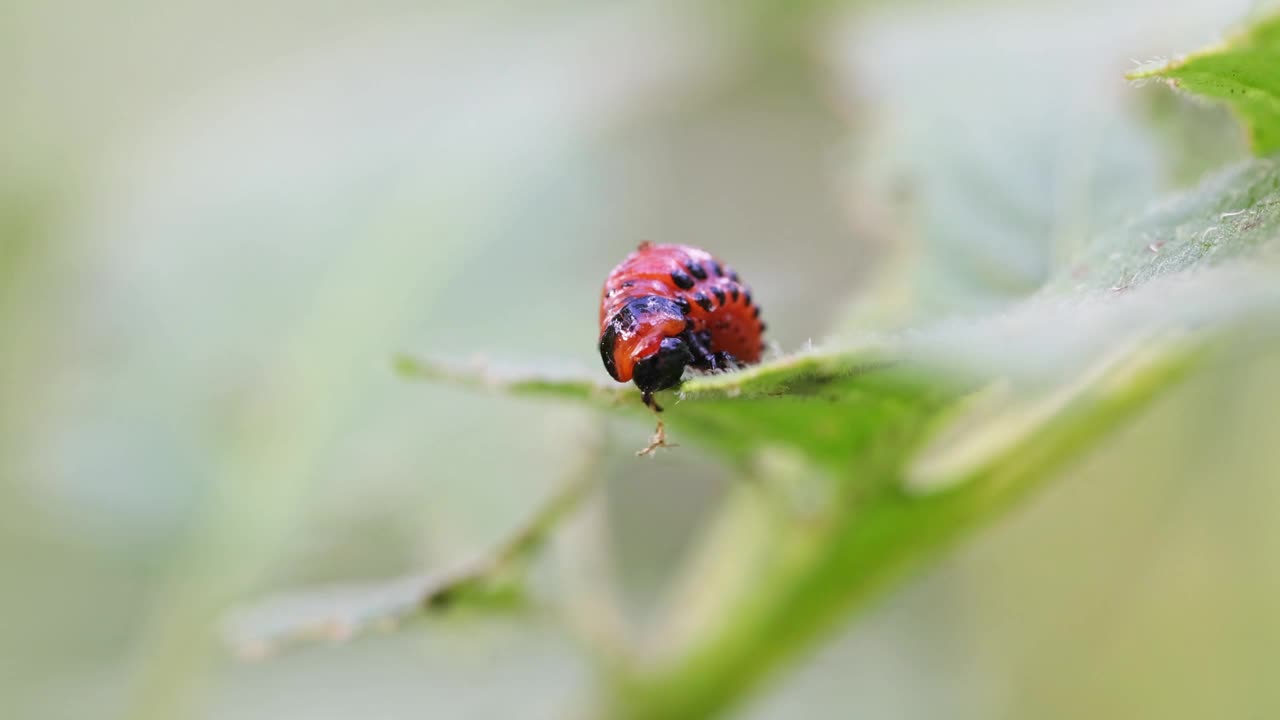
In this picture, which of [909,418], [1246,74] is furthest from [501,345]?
[1246,74]

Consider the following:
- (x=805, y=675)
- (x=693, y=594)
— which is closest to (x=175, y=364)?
(x=693, y=594)

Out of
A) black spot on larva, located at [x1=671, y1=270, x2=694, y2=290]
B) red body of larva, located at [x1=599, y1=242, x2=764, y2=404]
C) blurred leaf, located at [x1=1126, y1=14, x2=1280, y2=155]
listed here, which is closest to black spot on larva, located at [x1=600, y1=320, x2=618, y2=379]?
red body of larva, located at [x1=599, y1=242, x2=764, y2=404]

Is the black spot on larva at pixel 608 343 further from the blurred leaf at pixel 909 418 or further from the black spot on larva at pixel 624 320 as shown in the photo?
the blurred leaf at pixel 909 418

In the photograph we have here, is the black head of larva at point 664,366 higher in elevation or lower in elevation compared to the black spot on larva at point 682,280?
lower

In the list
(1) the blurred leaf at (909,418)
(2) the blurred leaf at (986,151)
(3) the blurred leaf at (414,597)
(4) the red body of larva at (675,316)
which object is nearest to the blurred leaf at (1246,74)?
(1) the blurred leaf at (909,418)

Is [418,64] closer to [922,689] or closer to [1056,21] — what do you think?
[1056,21]

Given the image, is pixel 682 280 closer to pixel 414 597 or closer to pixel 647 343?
pixel 647 343

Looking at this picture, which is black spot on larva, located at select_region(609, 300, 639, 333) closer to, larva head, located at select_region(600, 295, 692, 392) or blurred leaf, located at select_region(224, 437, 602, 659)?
larva head, located at select_region(600, 295, 692, 392)
